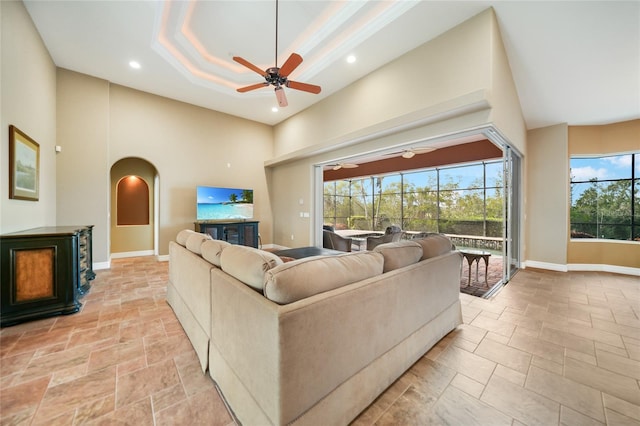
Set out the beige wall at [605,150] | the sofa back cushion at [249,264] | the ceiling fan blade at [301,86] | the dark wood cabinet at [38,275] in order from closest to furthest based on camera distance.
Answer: the sofa back cushion at [249,264]
the dark wood cabinet at [38,275]
the ceiling fan blade at [301,86]
the beige wall at [605,150]

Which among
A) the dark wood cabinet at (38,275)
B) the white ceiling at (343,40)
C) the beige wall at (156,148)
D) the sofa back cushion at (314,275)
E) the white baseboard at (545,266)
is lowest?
the white baseboard at (545,266)

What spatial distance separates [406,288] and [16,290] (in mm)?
3676

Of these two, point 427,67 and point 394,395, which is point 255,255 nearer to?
point 394,395

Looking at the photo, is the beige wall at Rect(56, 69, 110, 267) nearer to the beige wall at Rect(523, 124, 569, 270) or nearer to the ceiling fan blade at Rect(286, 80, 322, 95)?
the ceiling fan blade at Rect(286, 80, 322, 95)

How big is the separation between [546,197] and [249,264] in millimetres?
6184

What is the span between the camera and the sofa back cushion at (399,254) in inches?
68.4

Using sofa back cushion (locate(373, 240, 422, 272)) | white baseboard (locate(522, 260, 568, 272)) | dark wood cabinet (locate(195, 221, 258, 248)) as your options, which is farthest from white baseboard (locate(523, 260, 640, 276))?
dark wood cabinet (locate(195, 221, 258, 248))

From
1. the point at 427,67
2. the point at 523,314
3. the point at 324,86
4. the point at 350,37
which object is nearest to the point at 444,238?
the point at 523,314

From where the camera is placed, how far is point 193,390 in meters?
1.59

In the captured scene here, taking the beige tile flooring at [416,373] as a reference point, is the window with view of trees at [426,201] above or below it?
above

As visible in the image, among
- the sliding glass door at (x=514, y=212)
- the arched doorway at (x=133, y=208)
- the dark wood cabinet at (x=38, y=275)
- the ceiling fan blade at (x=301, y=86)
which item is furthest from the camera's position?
the arched doorway at (x=133, y=208)

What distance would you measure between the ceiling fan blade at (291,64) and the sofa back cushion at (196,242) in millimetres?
2107

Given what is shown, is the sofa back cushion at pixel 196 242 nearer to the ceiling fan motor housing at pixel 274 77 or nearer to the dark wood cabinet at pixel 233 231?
the ceiling fan motor housing at pixel 274 77

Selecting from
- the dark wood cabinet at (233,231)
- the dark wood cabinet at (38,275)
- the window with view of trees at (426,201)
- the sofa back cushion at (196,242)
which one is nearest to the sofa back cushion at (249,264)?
the sofa back cushion at (196,242)
